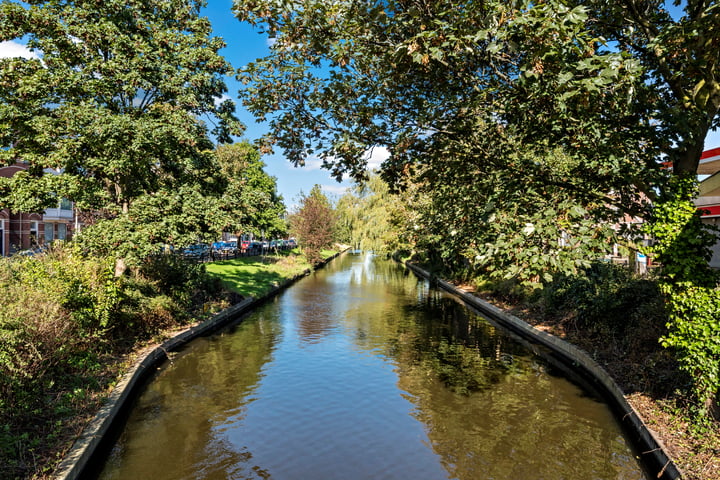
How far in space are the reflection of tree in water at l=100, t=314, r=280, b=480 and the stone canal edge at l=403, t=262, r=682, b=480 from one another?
576 cm

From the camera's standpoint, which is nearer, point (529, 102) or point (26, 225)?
point (529, 102)

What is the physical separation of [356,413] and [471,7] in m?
7.59

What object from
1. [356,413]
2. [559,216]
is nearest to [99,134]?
[356,413]

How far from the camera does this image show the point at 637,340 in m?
10.7

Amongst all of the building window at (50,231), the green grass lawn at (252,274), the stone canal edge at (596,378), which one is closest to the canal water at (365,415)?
the stone canal edge at (596,378)

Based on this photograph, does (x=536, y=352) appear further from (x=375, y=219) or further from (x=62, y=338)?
(x=375, y=219)

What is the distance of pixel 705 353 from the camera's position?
6996 mm

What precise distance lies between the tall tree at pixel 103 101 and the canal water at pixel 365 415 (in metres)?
5.13

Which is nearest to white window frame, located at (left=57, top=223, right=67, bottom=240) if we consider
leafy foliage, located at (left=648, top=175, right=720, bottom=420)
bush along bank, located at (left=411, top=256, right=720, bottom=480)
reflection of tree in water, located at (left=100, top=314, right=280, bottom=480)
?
reflection of tree in water, located at (left=100, top=314, right=280, bottom=480)

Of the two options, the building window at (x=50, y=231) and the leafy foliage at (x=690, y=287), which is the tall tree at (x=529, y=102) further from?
the building window at (x=50, y=231)

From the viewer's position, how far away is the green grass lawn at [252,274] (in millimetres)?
26297

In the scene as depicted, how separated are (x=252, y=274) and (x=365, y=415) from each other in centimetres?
2402

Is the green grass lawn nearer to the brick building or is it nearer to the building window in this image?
the brick building

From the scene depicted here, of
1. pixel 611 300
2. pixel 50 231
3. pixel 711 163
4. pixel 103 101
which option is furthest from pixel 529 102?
pixel 50 231
